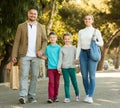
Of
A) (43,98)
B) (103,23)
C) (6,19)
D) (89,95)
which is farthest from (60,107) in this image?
(103,23)

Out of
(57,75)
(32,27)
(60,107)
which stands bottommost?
(60,107)

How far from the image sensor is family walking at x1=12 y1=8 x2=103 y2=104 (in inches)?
360

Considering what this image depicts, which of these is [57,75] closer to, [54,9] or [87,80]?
[87,80]

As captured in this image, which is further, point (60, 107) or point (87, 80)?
point (87, 80)

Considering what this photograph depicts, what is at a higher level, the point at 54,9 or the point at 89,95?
the point at 54,9

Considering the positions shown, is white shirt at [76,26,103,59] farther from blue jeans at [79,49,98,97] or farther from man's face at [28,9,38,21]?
man's face at [28,9,38,21]

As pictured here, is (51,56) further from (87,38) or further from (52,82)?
(87,38)

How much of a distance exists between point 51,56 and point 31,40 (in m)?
0.66

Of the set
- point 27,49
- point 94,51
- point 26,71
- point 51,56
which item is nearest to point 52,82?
point 51,56

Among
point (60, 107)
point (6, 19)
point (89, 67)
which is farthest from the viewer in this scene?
point (6, 19)

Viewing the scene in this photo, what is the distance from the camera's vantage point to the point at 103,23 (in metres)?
36.6

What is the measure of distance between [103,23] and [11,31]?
21.7m

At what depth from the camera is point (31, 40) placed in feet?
30.2

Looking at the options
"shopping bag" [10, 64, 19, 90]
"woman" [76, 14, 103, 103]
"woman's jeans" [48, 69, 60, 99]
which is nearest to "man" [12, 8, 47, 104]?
"woman's jeans" [48, 69, 60, 99]
